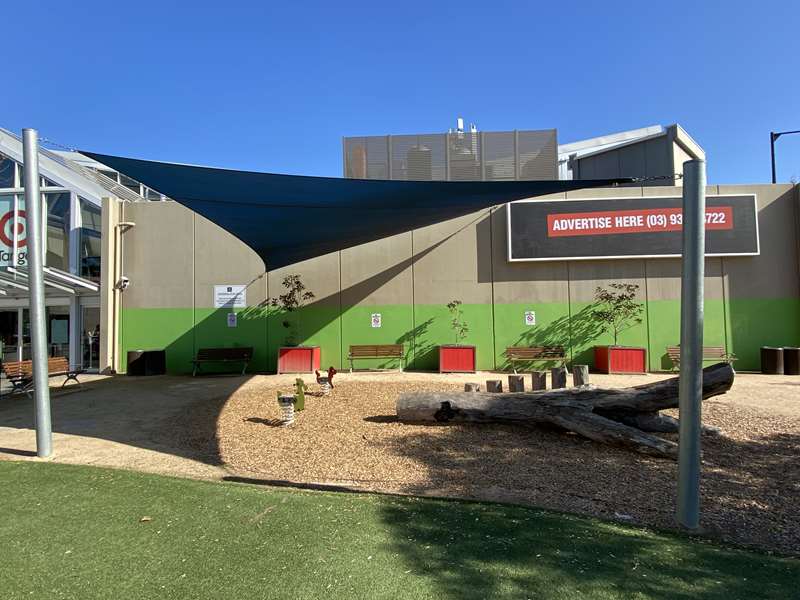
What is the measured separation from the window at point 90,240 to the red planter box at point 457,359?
9780 millimetres

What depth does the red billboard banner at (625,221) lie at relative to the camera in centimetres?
1208

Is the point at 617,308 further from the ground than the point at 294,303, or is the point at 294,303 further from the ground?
the point at 294,303

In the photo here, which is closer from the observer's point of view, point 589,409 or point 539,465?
point 539,465

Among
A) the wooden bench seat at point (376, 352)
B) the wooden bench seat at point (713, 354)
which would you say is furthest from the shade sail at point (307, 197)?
the wooden bench seat at point (713, 354)

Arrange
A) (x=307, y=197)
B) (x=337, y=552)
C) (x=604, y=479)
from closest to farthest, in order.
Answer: (x=337, y=552), (x=604, y=479), (x=307, y=197)

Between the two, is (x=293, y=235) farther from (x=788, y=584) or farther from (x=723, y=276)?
(x=723, y=276)

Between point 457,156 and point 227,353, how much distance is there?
866 cm

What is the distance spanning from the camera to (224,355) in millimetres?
12203

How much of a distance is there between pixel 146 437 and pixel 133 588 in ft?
13.2

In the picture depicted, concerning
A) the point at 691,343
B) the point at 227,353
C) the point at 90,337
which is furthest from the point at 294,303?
the point at 691,343

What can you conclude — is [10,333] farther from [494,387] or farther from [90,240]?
[494,387]

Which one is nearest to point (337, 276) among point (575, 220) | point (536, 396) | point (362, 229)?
point (362, 229)

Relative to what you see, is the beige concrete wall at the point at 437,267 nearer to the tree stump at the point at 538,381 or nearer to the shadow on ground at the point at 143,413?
the shadow on ground at the point at 143,413

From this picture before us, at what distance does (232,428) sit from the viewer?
20.9 feet
